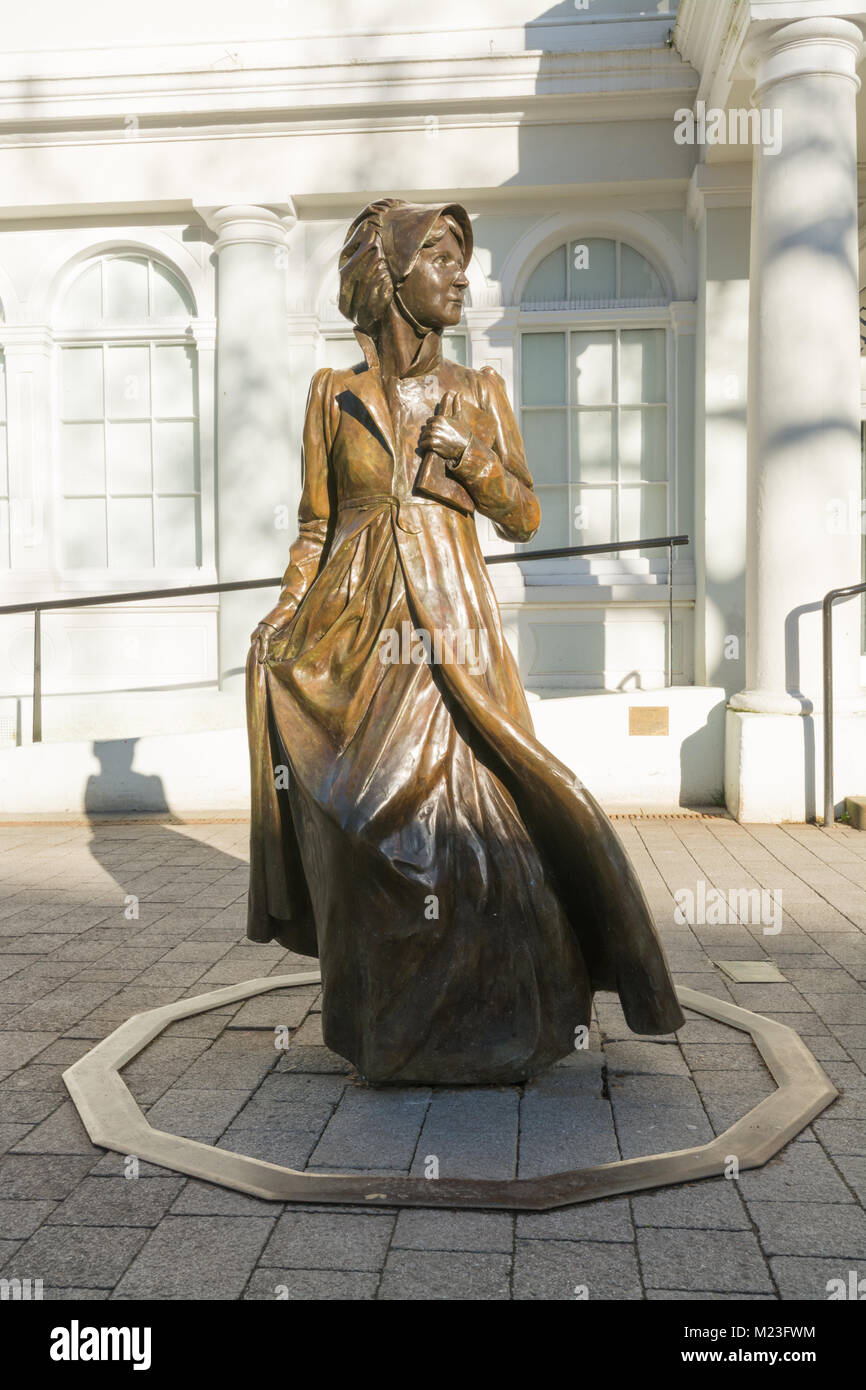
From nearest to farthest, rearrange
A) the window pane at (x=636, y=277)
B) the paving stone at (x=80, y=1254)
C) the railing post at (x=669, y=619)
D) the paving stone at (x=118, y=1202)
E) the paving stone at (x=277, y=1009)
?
the paving stone at (x=80, y=1254), the paving stone at (x=118, y=1202), the paving stone at (x=277, y=1009), the railing post at (x=669, y=619), the window pane at (x=636, y=277)

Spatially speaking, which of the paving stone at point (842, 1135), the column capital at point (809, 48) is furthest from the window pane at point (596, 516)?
the paving stone at point (842, 1135)

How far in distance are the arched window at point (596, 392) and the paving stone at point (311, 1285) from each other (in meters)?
8.53

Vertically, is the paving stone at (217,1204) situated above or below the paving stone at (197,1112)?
below

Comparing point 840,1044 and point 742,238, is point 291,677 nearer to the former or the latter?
point 840,1044

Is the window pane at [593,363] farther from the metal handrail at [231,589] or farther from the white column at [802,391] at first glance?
the white column at [802,391]

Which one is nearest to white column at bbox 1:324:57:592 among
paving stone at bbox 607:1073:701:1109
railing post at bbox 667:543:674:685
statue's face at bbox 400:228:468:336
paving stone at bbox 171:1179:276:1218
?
railing post at bbox 667:543:674:685

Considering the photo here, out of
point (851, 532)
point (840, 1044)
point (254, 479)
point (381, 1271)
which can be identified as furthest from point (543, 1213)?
point (254, 479)

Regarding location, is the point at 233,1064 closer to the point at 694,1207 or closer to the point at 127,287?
the point at 694,1207

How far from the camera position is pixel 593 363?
34.3 feet

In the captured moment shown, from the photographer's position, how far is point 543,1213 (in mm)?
2611

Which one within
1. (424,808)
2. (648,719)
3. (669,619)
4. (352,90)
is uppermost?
(352,90)

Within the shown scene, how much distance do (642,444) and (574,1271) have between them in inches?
348

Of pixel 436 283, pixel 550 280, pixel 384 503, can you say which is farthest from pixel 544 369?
pixel 384 503

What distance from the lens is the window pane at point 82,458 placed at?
35.6ft
